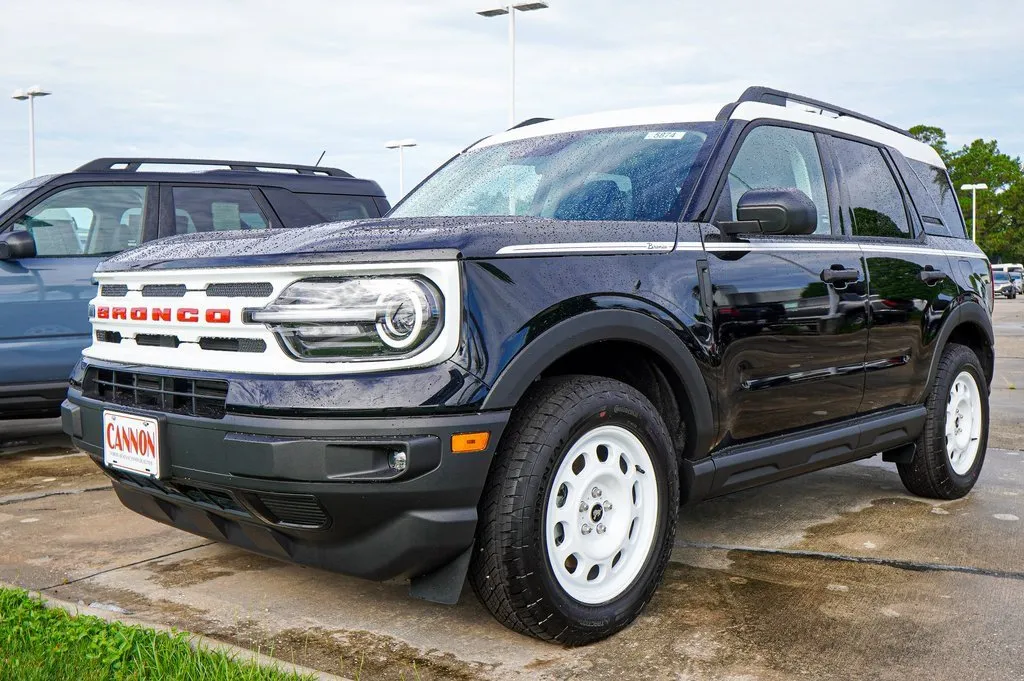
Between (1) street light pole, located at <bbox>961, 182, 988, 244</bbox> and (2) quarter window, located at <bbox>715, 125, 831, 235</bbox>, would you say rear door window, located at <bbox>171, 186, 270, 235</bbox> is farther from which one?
(1) street light pole, located at <bbox>961, 182, 988, 244</bbox>

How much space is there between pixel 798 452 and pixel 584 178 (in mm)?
1335

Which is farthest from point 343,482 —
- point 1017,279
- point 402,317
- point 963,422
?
point 1017,279

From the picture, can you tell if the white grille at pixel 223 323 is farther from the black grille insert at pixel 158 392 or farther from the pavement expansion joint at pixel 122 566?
the pavement expansion joint at pixel 122 566

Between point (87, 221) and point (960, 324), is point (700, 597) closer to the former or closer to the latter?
point (960, 324)

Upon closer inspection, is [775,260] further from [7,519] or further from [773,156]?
[7,519]

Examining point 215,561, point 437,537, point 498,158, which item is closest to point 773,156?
point 498,158

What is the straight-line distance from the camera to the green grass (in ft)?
8.68

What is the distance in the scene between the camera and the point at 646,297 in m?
3.21

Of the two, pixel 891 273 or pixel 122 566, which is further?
pixel 891 273

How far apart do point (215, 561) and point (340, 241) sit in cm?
173

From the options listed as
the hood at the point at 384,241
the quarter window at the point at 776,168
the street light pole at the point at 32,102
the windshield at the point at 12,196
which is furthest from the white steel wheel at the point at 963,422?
the street light pole at the point at 32,102

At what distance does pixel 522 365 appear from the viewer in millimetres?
2773

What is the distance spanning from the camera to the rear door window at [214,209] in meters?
6.82

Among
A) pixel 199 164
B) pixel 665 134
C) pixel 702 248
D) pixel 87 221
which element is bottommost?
pixel 702 248
